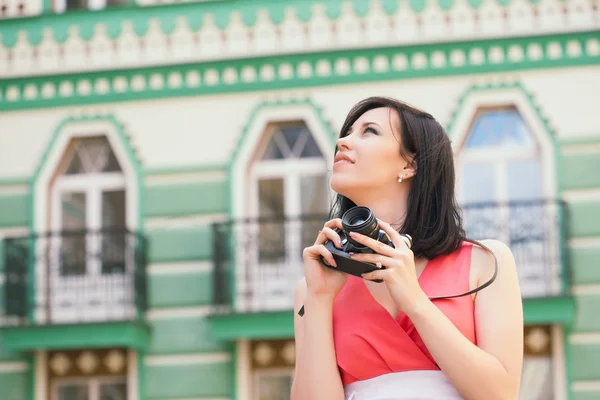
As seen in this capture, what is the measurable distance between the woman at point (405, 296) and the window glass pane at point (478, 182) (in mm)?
9564

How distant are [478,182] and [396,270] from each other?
10065 millimetres

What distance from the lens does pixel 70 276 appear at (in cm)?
1303

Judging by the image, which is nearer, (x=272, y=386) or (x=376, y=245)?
(x=376, y=245)

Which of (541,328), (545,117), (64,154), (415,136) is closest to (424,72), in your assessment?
(545,117)

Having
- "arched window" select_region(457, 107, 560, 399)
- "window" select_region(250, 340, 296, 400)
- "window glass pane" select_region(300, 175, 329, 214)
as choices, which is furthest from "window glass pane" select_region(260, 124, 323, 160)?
"window" select_region(250, 340, 296, 400)

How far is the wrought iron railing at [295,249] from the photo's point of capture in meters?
11.9

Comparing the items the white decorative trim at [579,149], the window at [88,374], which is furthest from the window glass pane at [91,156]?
the white decorative trim at [579,149]

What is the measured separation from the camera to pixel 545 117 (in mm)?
12148

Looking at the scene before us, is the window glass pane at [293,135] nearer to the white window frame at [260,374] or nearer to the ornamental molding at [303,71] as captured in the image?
the ornamental molding at [303,71]

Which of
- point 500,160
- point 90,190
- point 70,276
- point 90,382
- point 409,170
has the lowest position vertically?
point 90,382

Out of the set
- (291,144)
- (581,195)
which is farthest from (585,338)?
(291,144)

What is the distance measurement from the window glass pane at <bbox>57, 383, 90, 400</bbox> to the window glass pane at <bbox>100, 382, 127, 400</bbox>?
0.67 feet

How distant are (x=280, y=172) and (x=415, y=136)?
9.86m

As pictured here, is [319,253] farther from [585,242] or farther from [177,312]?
[177,312]
